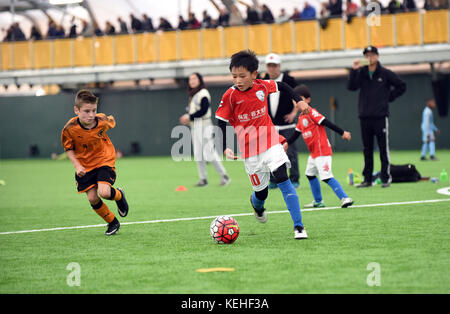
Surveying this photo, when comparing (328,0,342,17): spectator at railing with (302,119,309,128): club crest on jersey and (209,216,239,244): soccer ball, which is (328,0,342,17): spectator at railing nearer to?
(302,119,309,128): club crest on jersey

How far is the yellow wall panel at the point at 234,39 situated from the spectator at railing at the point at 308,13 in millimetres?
2637

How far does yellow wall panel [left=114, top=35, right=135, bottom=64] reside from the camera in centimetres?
3319

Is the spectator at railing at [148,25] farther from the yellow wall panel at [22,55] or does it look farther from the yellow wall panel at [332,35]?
the yellow wall panel at [332,35]

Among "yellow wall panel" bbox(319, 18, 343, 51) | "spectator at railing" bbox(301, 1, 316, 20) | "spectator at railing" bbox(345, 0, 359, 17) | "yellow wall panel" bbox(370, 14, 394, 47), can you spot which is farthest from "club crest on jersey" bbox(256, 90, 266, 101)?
"spectator at railing" bbox(301, 1, 316, 20)

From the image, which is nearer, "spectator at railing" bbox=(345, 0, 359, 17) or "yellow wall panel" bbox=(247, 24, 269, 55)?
"spectator at railing" bbox=(345, 0, 359, 17)

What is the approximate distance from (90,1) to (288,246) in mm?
30439

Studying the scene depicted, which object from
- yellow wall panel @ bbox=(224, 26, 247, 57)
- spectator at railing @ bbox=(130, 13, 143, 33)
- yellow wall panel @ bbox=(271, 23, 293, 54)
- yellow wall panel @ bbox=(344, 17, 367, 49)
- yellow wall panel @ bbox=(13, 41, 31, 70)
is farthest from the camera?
yellow wall panel @ bbox=(13, 41, 31, 70)

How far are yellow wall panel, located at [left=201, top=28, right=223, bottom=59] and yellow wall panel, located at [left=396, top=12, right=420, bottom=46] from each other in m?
7.60

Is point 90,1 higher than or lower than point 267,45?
higher

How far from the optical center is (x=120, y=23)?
33750 mm

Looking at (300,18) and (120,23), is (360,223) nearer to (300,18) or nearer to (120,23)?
(300,18)

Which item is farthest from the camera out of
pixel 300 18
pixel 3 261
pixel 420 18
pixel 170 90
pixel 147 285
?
pixel 170 90

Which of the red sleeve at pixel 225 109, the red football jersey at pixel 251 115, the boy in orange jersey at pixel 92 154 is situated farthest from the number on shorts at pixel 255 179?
the boy in orange jersey at pixel 92 154

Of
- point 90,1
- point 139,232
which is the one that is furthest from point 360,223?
point 90,1
